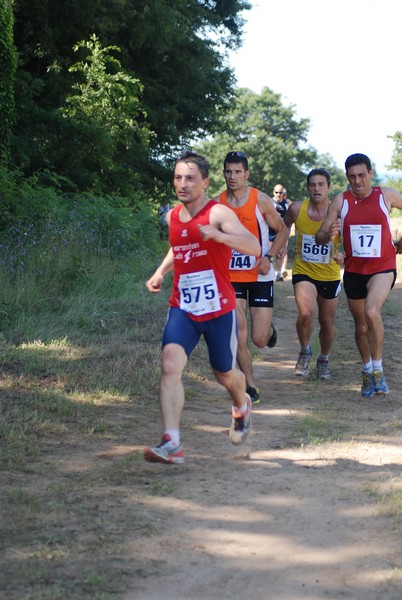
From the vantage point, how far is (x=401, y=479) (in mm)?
5801

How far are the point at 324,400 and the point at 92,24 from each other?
15.1 metres

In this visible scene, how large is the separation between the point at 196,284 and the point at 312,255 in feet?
13.1

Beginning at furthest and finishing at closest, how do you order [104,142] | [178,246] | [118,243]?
[104,142] < [118,243] < [178,246]

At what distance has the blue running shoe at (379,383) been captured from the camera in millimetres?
9023

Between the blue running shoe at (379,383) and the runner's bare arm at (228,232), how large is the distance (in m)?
3.34

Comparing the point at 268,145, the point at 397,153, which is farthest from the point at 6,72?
the point at 268,145

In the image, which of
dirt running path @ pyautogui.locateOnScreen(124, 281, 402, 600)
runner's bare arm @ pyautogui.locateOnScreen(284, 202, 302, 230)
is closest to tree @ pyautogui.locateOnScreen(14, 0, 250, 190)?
runner's bare arm @ pyautogui.locateOnScreen(284, 202, 302, 230)

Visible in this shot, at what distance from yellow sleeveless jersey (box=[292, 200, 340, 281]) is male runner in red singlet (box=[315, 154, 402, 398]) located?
563 millimetres

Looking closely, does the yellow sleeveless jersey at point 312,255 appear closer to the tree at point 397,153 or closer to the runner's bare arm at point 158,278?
the runner's bare arm at point 158,278

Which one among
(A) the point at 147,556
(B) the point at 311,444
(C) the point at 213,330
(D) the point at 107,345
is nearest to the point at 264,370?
(D) the point at 107,345

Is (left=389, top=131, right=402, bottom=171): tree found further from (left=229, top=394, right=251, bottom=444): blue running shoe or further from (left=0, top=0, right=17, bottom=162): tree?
(left=229, top=394, right=251, bottom=444): blue running shoe

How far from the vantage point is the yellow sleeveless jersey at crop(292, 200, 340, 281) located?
389 inches

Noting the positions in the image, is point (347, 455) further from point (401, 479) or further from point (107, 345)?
point (107, 345)

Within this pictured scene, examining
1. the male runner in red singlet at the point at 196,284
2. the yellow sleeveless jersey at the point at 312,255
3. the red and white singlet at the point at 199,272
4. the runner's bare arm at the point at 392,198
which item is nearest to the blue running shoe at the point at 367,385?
the yellow sleeveless jersey at the point at 312,255
